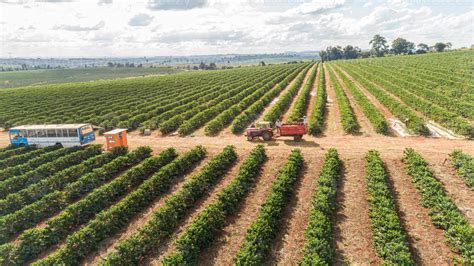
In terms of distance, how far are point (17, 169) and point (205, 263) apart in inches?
676

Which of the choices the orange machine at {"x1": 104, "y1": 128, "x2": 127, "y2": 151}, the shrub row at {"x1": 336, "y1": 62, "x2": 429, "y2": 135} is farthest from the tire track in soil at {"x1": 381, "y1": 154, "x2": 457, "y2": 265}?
the orange machine at {"x1": 104, "y1": 128, "x2": 127, "y2": 151}

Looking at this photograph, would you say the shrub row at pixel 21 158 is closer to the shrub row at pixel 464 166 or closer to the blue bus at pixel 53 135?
the blue bus at pixel 53 135

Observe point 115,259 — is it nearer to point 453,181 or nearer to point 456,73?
point 453,181

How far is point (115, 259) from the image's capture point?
11.7 m

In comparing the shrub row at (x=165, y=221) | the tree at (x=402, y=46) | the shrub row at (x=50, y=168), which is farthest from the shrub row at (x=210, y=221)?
the tree at (x=402, y=46)

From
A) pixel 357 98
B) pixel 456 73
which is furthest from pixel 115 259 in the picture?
pixel 456 73

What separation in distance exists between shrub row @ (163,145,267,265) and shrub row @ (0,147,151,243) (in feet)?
27.5

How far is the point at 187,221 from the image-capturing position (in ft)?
49.9

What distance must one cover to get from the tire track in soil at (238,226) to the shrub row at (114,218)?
493cm

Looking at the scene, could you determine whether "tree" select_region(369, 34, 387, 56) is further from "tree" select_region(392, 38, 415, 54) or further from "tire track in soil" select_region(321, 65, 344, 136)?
"tire track in soil" select_region(321, 65, 344, 136)

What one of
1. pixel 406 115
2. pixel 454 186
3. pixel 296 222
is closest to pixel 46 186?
pixel 296 222

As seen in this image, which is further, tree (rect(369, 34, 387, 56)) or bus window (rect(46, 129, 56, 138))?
tree (rect(369, 34, 387, 56))

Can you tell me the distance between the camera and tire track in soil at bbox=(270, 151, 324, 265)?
12500 mm

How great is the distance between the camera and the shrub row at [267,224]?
11.4 m
